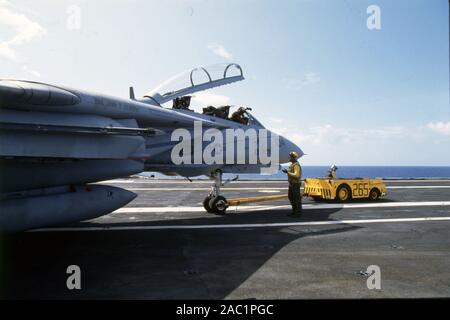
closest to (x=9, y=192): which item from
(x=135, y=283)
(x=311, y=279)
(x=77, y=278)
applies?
(x=77, y=278)

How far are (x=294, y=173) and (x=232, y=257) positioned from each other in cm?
573

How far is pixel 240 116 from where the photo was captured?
12.6m

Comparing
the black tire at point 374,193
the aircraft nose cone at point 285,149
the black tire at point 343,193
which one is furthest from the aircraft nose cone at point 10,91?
the black tire at point 374,193

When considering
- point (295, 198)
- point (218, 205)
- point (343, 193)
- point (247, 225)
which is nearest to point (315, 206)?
point (343, 193)

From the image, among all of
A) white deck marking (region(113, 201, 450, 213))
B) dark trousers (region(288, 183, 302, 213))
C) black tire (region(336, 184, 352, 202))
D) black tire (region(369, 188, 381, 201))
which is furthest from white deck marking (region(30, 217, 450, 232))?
black tire (region(369, 188, 381, 201))

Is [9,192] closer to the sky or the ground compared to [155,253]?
closer to the sky

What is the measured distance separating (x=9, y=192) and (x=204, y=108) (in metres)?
6.47

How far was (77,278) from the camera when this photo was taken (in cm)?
541

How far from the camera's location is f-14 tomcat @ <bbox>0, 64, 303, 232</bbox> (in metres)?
6.27

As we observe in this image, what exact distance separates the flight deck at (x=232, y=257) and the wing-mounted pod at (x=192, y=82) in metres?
3.83

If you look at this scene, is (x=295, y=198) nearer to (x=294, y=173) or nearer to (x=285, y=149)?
(x=294, y=173)

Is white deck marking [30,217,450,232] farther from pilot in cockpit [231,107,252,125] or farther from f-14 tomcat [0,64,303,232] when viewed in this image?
pilot in cockpit [231,107,252,125]

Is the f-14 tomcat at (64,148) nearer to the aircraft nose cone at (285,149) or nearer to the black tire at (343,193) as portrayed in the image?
the aircraft nose cone at (285,149)
